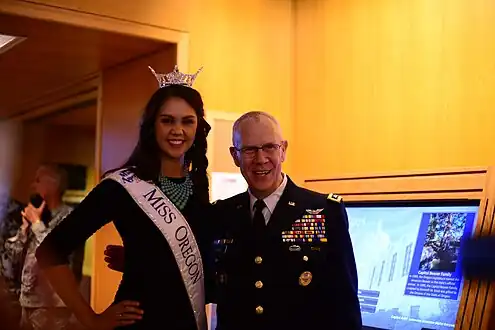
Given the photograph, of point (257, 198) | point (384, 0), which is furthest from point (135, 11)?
point (257, 198)

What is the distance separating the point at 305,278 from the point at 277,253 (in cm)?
9

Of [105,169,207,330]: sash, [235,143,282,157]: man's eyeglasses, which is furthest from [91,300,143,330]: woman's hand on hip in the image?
[235,143,282,157]: man's eyeglasses

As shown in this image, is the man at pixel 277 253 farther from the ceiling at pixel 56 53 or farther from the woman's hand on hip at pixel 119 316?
the ceiling at pixel 56 53

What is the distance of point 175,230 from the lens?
1666 millimetres

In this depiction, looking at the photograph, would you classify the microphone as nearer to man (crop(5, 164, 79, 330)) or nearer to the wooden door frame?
man (crop(5, 164, 79, 330))

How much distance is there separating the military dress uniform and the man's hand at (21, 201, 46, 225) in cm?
180

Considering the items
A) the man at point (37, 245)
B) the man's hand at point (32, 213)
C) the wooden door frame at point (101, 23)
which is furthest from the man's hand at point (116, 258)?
the man's hand at point (32, 213)

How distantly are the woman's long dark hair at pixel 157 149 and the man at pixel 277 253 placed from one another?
0.38ft

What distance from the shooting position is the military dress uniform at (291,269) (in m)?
1.58

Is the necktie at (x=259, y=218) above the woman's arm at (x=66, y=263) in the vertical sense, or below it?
above

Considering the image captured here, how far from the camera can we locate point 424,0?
2590 mm

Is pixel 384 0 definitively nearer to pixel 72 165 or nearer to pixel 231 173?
pixel 231 173

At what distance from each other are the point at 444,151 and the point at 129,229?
1.32 meters

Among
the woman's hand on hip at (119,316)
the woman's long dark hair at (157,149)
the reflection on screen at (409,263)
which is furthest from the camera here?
the reflection on screen at (409,263)
